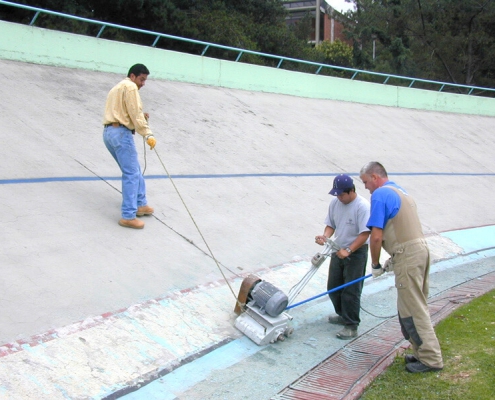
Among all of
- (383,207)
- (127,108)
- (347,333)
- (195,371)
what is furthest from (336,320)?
(127,108)

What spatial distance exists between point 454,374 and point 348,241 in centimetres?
150

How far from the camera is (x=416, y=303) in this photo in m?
4.44

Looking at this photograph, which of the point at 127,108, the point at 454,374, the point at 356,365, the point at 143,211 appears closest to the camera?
the point at 454,374

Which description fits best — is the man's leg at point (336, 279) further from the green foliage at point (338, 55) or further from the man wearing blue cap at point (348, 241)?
the green foliage at point (338, 55)

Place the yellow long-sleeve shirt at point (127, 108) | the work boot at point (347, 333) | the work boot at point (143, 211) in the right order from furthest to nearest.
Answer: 1. the work boot at point (143, 211)
2. the yellow long-sleeve shirt at point (127, 108)
3. the work boot at point (347, 333)

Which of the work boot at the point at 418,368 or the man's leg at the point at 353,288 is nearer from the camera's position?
the work boot at the point at 418,368

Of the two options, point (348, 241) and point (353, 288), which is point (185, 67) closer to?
point (348, 241)

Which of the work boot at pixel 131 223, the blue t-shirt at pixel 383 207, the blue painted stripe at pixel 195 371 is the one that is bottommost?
the blue painted stripe at pixel 195 371

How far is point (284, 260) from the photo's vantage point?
21.8 feet

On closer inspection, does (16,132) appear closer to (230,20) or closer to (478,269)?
(478,269)

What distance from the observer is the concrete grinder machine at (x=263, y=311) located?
4879 millimetres

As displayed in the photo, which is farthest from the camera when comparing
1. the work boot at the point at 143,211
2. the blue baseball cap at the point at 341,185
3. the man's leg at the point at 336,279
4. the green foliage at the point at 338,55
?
the green foliage at the point at 338,55

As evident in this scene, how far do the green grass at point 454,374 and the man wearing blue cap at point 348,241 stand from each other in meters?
0.74

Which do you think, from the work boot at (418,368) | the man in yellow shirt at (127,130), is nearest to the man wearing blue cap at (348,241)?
the work boot at (418,368)
